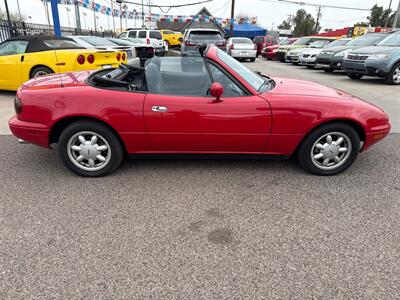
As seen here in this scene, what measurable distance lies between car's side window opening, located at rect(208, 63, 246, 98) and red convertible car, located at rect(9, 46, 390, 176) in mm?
10

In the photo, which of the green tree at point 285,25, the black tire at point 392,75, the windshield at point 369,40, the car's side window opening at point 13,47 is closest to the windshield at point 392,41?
the windshield at point 369,40

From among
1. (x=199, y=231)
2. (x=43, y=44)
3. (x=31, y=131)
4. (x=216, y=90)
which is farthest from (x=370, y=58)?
(x=31, y=131)

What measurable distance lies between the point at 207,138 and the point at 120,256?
1493mm

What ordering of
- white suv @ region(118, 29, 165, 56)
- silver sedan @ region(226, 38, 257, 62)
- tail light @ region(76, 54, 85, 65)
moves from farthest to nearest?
1. white suv @ region(118, 29, 165, 56)
2. silver sedan @ region(226, 38, 257, 62)
3. tail light @ region(76, 54, 85, 65)

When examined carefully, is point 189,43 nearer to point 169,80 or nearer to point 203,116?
point 169,80

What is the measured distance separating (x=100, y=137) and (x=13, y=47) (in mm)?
5449

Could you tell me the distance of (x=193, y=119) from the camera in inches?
123

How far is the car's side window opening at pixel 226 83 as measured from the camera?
3.18 m

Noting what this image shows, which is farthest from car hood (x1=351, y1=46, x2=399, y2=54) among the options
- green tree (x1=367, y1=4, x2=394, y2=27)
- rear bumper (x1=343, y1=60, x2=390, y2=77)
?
green tree (x1=367, y1=4, x2=394, y2=27)

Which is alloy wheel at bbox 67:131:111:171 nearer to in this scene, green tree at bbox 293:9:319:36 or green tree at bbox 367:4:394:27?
green tree at bbox 367:4:394:27

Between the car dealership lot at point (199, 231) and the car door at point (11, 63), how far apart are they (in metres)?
4.08

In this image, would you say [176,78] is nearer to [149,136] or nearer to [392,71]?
[149,136]

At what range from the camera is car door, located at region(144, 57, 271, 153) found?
3.11 metres

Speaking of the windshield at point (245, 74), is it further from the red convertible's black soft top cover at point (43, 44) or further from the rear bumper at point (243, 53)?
the rear bumper at point (243, 53)
